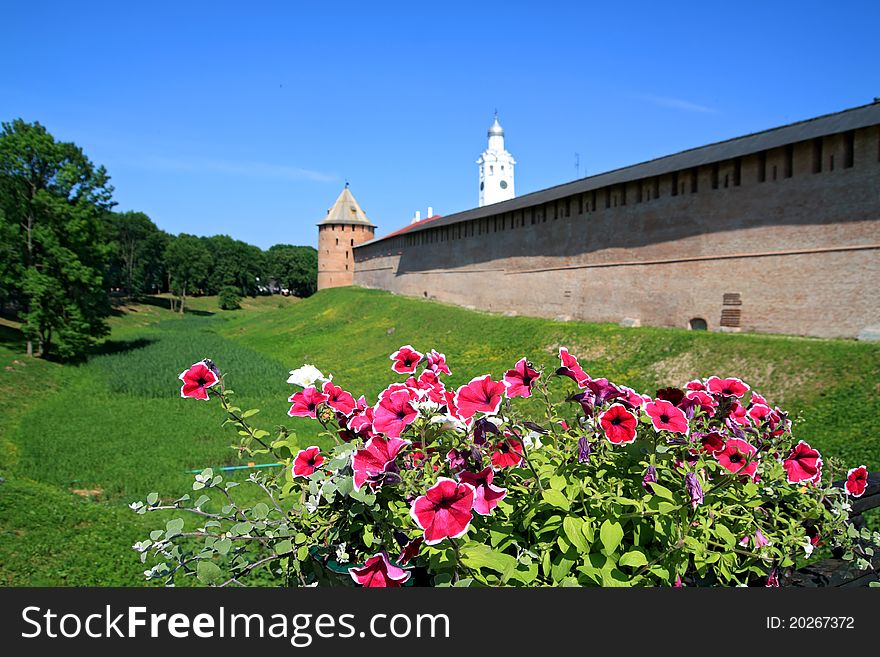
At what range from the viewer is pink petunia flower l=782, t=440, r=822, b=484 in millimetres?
1727

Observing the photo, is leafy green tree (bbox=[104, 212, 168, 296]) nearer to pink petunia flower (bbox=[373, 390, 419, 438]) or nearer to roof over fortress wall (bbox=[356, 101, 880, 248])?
roof over fortress wall (bbox=[356, 101, 880, 248])

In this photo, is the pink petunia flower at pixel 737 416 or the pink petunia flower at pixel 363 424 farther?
the pink petunia flower at pixel 737 416

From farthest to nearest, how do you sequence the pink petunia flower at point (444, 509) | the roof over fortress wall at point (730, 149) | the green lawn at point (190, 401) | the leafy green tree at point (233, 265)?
the leafy green tree at point (233, 265)
the roof over fortress wall at point (730, 149)
the green lawn at point (190, 401)
the pink petunia flower at point (444, 509)

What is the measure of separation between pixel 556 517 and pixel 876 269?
11.8 metres

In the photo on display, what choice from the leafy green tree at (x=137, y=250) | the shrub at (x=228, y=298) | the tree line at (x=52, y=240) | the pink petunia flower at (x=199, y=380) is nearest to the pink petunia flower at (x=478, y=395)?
the pink petunia flower at (x=199, y=380)

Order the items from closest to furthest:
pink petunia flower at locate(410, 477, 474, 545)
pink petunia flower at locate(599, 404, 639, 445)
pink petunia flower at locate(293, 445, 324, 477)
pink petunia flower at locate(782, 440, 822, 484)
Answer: pink petunia flower at locate(410, 477, 474, 545), pink petunia flower at locate(599, 404, 639, 445), pink petunia flower at locate(293, 445, 324, 477), pink petunia flower at locate(782, 440, 822, 484)

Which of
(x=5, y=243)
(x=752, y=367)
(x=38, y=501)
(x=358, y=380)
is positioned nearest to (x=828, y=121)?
(x=752, y=367)

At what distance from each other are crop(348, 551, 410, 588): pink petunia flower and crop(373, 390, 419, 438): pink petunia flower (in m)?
0.27

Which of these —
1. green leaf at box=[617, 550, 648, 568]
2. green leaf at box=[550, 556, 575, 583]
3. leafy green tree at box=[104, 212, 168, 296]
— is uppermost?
leafy green tree at box=[104, 212, 168, 296]

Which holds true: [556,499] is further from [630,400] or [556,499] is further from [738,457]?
[738,457]

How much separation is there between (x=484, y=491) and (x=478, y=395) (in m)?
0.31

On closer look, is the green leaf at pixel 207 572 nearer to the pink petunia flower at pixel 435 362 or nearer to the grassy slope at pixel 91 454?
the pink petunia flower at pixel 435 362

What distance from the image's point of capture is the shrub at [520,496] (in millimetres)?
1363

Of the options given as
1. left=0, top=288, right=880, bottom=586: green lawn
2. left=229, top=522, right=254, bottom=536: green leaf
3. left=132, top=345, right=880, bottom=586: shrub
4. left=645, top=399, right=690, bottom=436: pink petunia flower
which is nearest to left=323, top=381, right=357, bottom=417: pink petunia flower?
left=132, top=345, right=880, bottom=586: shrub
